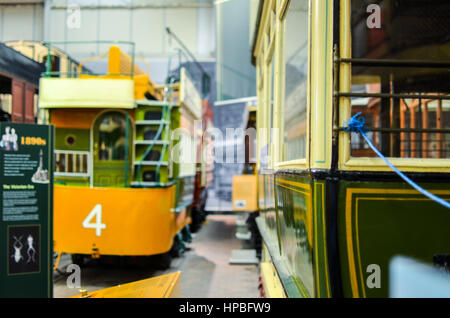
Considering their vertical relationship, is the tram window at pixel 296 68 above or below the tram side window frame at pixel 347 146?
above

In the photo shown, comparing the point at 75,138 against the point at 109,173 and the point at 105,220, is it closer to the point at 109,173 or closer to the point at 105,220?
the point at 109,173

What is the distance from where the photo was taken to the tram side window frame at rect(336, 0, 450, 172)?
1.59 metres

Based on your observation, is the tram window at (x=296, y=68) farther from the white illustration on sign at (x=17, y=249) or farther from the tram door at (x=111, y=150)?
the tram door at (x=111, y=150)

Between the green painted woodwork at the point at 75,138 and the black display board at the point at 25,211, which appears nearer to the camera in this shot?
the black display board at the point at 25,211

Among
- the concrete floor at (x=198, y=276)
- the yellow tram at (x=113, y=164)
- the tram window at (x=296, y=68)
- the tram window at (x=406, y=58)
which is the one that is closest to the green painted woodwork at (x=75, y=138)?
the yellow tram at (x=113, y=164)

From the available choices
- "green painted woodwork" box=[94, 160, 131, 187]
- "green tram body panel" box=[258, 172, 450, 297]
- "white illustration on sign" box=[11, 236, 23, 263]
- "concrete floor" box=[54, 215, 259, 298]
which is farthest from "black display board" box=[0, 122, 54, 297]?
"green tram body panel" box=[258, 172, 450, 297]

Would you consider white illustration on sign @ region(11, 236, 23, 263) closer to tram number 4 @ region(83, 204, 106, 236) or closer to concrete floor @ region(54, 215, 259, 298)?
concrete floor @ region(54, 215, 259, 298)

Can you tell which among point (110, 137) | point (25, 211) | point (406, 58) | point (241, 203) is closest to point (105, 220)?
point (110, 137)

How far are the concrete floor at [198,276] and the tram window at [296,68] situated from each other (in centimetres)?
211

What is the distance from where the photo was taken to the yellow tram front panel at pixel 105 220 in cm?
514

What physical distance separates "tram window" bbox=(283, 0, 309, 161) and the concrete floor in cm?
211

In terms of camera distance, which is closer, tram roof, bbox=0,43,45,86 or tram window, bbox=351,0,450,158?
tram window, bbox=351,0,450,158

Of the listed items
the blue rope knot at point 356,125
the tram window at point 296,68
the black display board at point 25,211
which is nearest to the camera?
the blue rope knot at point 356,125
